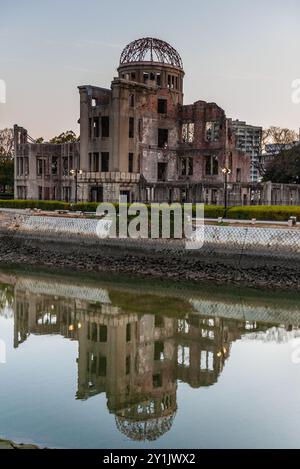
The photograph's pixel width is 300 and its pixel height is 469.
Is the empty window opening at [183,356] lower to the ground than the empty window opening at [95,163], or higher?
lower

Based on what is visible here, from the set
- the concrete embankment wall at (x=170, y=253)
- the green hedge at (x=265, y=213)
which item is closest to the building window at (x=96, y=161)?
the concrete embankment wall at (x=170, y=253)

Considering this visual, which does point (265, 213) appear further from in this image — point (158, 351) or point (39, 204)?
point (39, 204)

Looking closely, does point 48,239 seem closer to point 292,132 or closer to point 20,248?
point 20,248

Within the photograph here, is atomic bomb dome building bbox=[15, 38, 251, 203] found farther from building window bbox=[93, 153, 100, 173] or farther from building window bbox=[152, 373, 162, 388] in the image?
building window bbox=[152, 373, 162, 388]

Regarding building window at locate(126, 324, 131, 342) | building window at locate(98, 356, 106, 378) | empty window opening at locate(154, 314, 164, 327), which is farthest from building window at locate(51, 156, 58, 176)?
building window at locate(98, 356, 106, 378)

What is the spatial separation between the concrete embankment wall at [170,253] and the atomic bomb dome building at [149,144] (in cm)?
1500

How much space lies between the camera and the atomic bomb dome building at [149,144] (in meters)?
52.2

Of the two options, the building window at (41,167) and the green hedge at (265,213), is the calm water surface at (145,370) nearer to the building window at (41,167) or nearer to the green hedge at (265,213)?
the green hedge at (265,213)

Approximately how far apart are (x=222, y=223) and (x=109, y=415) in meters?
21.8

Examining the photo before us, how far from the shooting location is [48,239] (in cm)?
3809

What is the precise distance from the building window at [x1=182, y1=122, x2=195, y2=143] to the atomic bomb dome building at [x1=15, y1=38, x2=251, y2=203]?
0.10 metres

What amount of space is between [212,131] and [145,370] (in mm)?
41975

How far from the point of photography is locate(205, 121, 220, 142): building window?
54.9 m

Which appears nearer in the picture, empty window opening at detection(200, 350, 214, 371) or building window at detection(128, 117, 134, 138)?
empty window opening at detection(200, 350, 214, 371)
